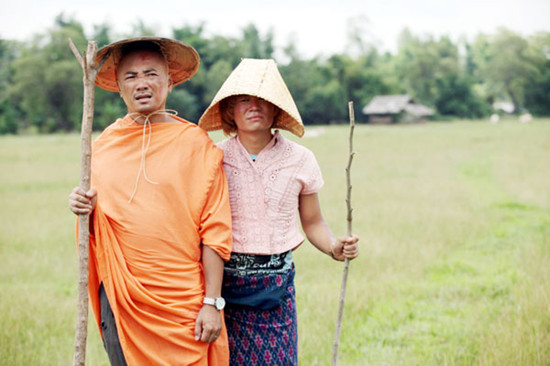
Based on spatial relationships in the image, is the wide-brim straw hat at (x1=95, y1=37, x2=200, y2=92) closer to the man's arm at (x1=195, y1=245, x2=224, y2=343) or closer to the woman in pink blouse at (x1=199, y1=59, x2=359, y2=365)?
the woman in pink blouse at (x1=199, y1=59, x2=359, y2=365)

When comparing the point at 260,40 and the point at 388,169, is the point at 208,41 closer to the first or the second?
the point at 260,40

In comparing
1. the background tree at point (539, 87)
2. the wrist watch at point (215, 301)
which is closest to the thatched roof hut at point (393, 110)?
the background tree at point (539, 87)

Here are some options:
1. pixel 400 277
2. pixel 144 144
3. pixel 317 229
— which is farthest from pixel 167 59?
pixel 400 277

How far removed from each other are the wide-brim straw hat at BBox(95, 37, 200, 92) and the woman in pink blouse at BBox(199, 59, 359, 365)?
22 centimetres

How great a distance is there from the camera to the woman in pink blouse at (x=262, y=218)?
7.80 feet

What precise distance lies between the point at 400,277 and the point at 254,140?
142 inches

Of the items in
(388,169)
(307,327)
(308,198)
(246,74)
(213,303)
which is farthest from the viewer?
(388,169)

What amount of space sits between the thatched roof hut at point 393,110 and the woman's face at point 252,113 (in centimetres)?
4590

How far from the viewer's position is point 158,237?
2172 mm

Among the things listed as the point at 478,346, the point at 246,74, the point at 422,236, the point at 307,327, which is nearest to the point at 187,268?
the point at 246,74

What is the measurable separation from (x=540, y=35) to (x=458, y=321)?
68.6 m

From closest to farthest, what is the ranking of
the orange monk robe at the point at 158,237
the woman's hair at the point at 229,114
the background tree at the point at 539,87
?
1. the orange monk robe at the point at 158,237
2. the woman's hair at the point at 229,114
3. the background tree at the point at 539,87

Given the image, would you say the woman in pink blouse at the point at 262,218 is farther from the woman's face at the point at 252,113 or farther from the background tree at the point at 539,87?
the background tree at the point at 539,87

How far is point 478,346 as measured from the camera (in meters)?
3.75
